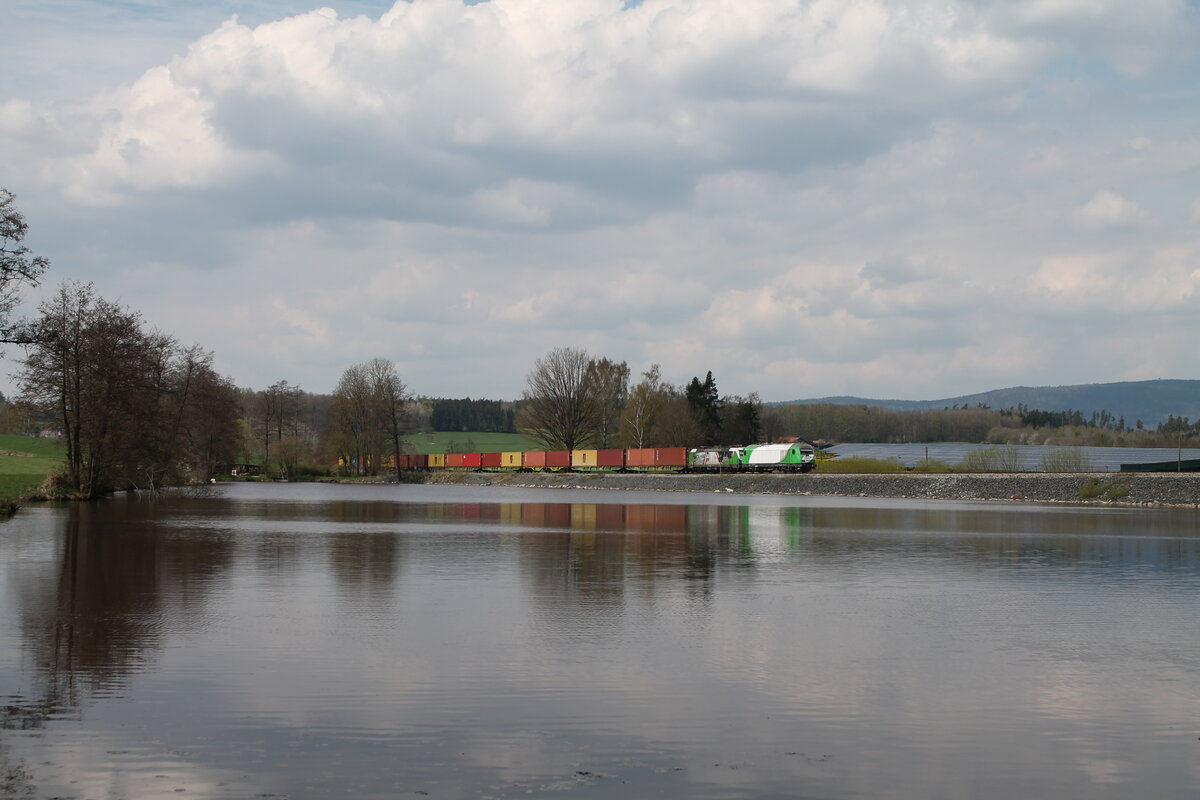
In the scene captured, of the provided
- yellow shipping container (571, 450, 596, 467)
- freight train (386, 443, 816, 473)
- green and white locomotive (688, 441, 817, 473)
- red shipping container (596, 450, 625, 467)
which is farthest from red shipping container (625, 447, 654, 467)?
yellow shipping container (571, 450, 596, 467)

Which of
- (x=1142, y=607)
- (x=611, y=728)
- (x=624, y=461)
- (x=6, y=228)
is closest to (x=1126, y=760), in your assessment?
(x=611, y=728)

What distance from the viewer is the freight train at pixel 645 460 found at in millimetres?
90938

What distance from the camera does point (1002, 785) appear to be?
7.95m

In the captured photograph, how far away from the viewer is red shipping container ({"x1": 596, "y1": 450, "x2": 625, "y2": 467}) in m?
105

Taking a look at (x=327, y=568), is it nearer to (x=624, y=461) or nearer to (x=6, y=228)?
(x=6, y=228)

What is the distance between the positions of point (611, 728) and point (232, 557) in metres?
16.6

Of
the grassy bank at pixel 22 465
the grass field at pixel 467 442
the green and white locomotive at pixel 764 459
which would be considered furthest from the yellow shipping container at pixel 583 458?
the grass field at pixel 467 442

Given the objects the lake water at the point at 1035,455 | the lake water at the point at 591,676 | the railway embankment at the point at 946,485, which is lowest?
the railway embankment at the point at 946,485

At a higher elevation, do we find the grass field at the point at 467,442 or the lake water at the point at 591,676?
the grass field at the point at 467,442

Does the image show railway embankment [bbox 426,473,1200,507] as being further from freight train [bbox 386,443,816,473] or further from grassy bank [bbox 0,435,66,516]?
grassy bank [bbox 0,435,66,516]

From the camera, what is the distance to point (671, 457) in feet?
333

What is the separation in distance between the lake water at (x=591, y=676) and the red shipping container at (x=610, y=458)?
79.6m

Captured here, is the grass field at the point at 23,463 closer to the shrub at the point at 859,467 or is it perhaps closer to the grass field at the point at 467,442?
the shrub at the point at 859,467

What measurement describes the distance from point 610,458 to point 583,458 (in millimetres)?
5310
